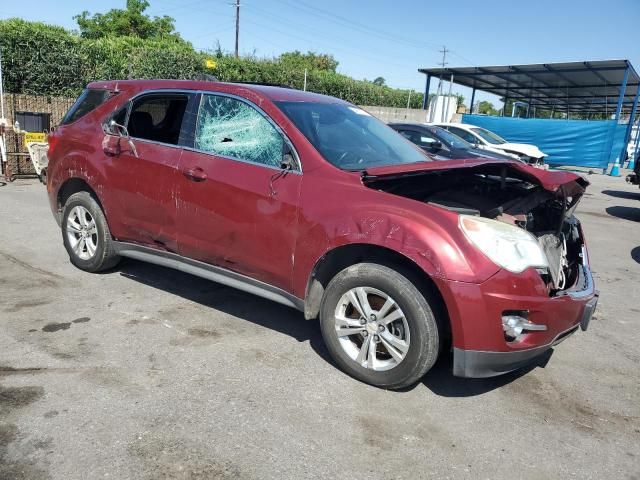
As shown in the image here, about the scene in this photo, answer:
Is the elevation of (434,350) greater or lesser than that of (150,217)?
lesser

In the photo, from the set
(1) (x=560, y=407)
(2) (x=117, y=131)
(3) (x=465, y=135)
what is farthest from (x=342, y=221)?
(3) (x=465, y=135)

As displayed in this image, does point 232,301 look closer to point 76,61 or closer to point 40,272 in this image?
point 40,272

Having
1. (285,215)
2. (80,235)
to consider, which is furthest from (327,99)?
(80,235)

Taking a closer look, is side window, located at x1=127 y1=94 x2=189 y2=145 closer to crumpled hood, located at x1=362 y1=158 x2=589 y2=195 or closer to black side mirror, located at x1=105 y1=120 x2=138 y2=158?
black side mirror, located at x1=105 y1=120 x2=138 y2=158

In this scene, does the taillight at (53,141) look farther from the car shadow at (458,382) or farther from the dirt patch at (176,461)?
the car shadow at (458,382)

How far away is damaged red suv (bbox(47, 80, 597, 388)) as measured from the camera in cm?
291

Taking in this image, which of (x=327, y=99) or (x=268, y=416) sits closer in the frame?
(x=268, y=416)

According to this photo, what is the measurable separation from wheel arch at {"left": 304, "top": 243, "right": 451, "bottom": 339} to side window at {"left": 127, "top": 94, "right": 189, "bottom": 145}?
1.66 metres

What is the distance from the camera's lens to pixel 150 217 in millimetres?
4246

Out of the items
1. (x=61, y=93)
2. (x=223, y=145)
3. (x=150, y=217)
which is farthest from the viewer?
(x=61, y=93)

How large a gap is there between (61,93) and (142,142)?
11446mm

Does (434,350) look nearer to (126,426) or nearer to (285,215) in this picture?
(285,215)

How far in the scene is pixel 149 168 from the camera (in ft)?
13.7

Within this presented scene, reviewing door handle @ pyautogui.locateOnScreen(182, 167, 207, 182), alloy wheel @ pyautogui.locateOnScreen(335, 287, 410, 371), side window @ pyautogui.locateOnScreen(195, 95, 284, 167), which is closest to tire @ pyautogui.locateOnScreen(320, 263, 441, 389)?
alloy wheel @ pyautogui.locateOnScreen(335, 287, 410, 371)
